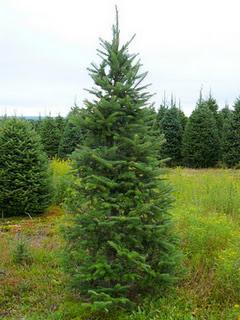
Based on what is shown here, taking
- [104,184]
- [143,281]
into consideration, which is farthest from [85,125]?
[143,281]

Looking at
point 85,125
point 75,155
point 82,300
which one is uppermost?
point 85,125

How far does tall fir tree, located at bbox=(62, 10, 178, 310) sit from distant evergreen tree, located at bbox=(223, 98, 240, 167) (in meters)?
17.0

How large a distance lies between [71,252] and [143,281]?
2.72ft

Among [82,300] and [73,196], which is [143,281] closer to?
[82,300]

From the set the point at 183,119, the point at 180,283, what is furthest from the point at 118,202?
the point at 183,119

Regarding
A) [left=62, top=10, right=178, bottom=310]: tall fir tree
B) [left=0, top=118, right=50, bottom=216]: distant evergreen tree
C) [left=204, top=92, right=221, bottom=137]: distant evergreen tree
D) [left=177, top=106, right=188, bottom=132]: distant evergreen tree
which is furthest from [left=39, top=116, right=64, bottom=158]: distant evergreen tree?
[left=62, top=10, right=178, bottom=310]: tall fir tree

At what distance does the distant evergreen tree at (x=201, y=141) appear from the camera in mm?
21891

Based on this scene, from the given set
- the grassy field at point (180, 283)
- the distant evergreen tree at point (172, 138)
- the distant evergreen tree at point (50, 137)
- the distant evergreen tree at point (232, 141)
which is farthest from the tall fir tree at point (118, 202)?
the distant evergreen tree at point (172, 138)

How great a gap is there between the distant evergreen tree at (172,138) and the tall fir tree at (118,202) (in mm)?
18873

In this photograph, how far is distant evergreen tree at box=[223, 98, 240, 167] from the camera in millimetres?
20859

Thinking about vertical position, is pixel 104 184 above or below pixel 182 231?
above

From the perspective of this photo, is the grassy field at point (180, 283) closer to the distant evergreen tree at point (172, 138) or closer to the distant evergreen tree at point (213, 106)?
the distant evergreen tree at point (172, 138)

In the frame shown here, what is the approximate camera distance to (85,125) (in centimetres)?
449

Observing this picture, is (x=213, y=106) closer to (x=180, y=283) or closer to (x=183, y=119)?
(x=183, y=119)
